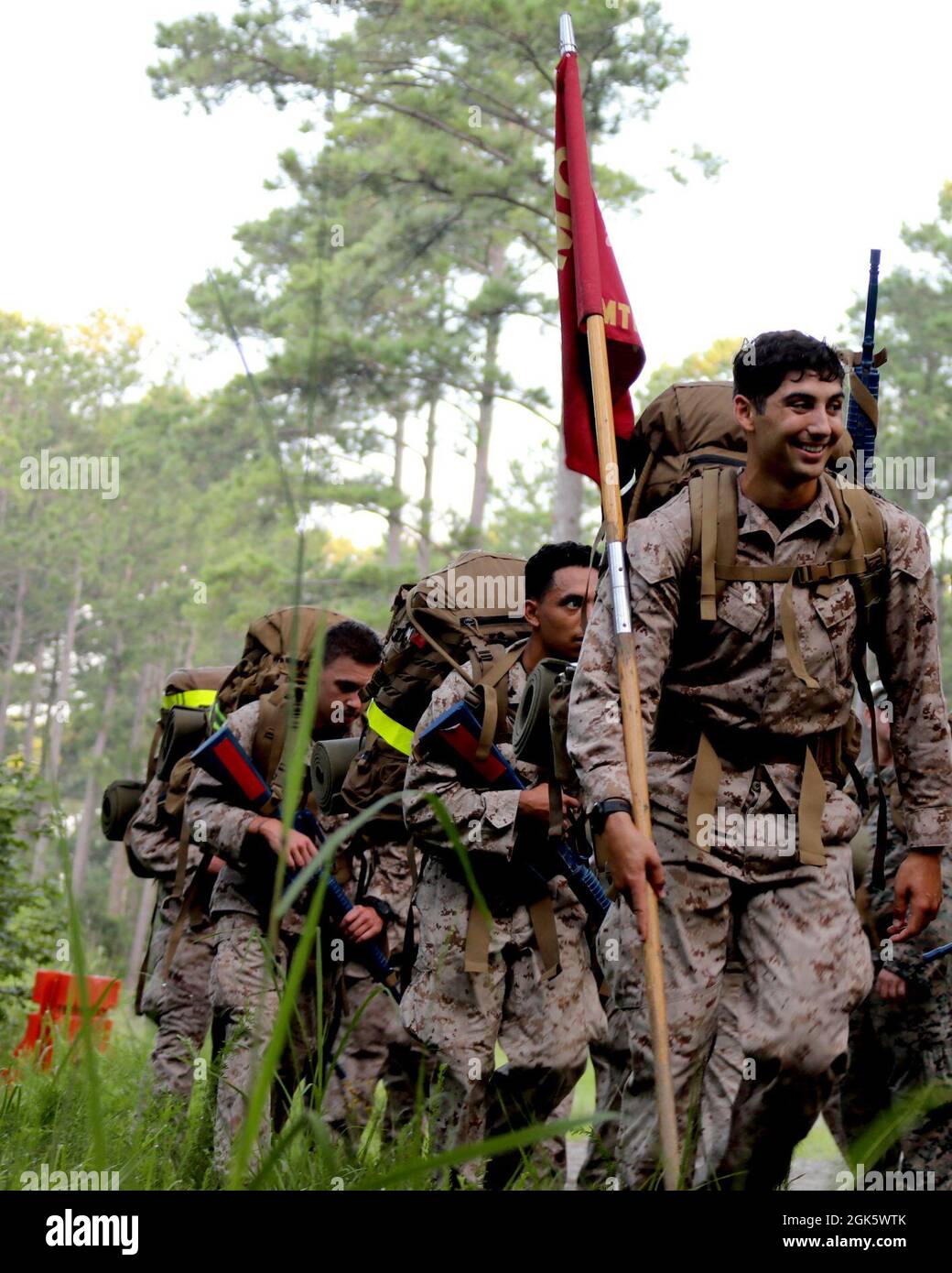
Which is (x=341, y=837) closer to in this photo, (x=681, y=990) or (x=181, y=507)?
(x=681, y=990)

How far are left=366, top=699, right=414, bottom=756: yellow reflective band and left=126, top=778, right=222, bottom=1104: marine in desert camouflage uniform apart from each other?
162 centimetres

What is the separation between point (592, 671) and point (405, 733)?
86.0 inches

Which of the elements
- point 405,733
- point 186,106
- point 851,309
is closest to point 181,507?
point 851,309

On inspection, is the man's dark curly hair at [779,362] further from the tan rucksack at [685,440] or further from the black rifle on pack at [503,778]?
the black rifle on pack at [503,778]

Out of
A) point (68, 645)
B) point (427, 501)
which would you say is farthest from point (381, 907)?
point (68, 645)

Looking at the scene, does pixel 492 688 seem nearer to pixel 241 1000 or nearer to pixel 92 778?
pixel 241 1000

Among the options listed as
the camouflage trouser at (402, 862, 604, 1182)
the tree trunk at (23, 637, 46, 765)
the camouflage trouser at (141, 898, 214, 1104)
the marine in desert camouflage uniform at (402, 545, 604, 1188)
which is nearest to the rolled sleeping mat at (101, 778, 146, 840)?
the camouflage trouser at (141, 898, 214, 1104)

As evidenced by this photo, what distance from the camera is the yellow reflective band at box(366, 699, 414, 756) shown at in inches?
244

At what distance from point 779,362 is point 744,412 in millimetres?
185

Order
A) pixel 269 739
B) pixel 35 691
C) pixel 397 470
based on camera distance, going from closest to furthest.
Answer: pixel 269 739
pixel 397 470
pixel 35 691

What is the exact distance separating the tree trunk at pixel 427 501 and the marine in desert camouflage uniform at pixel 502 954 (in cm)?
2064

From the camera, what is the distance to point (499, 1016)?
5445mm

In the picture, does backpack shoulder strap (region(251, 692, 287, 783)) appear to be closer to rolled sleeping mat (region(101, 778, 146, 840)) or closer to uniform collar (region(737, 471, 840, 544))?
rolled sleeping mat (region(101, 778, 146, 840))

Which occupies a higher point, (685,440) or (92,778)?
(685,440)
